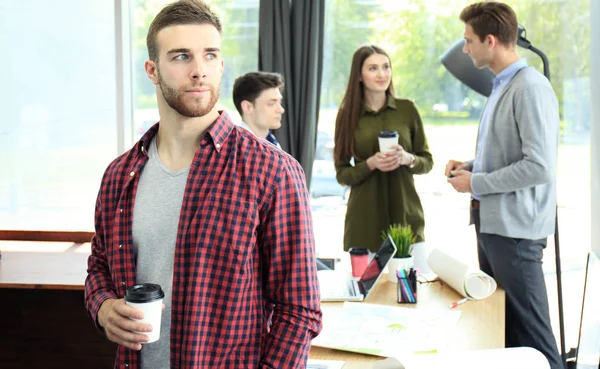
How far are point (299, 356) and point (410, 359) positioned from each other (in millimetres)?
419

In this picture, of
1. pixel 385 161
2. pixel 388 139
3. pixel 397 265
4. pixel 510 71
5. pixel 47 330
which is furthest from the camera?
pixel 385 161

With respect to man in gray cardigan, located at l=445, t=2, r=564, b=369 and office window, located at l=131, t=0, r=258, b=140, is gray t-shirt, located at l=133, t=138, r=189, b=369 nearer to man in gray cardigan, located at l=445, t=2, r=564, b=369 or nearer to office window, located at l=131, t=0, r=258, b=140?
man in gray cardigan, located at l=445, t=2, r=564, b=369

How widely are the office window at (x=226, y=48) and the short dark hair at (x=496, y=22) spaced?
87.1 inches

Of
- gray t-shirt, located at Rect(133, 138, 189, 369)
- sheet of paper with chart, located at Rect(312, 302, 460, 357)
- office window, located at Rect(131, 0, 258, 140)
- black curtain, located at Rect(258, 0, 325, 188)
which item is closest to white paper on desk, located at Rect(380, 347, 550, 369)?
gray t-shirt, located at Rect(133, 138, 189, 369)

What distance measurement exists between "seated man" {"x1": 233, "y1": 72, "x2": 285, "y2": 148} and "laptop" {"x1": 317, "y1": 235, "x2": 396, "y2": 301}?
117cm

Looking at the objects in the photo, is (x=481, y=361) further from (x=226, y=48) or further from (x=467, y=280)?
(x=226, y=48)

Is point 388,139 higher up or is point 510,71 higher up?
point 510,71

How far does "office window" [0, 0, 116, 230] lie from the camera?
17.4 ft

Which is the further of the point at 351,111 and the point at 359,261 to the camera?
the point at 351,111

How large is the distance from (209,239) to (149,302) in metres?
0.18

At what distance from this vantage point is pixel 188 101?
65.0 inches

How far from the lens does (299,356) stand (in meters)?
1.58

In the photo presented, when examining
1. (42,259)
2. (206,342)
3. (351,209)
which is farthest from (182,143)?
(351,209)

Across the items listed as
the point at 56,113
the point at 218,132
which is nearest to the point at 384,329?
the point at 218,132
